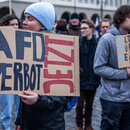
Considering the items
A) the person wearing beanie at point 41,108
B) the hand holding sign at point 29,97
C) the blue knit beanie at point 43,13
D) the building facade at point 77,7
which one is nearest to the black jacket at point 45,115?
the person wearing beanie at point 41,108

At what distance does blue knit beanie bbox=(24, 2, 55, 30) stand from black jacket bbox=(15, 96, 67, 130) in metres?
0.57

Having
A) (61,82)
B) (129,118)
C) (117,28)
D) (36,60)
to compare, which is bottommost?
(129,118)

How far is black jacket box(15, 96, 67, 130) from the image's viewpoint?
178 cm

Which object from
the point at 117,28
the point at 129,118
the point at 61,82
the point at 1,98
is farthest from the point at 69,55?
the point at 1,98

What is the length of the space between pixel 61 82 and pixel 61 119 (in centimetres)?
35

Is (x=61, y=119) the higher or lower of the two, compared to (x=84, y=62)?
lower

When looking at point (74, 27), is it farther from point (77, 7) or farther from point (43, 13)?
point (77, 7)

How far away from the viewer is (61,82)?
1.73m

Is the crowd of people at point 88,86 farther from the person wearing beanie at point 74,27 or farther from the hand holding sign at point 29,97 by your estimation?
the person wearing beanie at point 74,27

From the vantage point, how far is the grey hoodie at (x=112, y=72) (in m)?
2.46

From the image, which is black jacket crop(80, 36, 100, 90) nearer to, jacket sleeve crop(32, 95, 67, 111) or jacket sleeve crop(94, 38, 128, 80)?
jacket sleeve crop(94, 38, 128, 80)

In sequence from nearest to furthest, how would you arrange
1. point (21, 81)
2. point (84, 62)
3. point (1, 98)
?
point (21, 81) < point (1, 98) < point (84, 62)

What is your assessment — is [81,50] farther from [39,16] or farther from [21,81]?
[21,81]

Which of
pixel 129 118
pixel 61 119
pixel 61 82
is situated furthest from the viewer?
pixel 129 118
